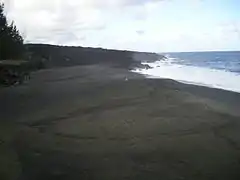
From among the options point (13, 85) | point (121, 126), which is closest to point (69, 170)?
point (121, 126)

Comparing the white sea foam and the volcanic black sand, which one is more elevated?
the volcanic black sand

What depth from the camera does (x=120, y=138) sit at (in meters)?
9.51

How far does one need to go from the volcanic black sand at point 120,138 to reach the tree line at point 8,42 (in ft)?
52.5

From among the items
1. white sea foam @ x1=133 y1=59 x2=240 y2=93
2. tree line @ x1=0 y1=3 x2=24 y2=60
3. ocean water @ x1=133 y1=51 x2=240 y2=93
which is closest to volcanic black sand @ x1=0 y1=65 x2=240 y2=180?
white sea foam @ x1=133 y1=59 x2=240 y2=93

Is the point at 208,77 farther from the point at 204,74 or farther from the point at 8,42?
the point at 8,42

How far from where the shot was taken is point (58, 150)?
8.42 meters

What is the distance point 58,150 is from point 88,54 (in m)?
73.4

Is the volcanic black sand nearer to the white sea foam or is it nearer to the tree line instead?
the white sea foam

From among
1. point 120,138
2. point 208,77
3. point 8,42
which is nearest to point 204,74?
point 208,77

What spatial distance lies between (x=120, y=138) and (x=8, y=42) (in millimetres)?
26179

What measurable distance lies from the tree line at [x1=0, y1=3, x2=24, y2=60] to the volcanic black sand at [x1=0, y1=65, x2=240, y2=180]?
630 inches

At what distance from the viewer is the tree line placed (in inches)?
1265

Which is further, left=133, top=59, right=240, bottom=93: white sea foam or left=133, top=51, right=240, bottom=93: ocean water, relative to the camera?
left=133, top=51, right=240, bottom=93: ocean water

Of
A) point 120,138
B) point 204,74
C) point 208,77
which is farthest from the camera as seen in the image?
point 204,74
